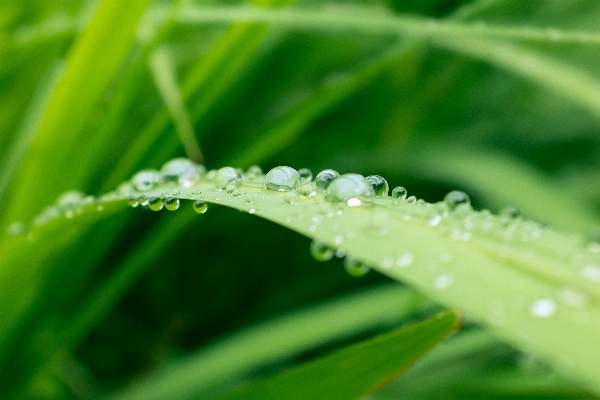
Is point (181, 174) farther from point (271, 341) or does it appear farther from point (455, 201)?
point (271, 341)

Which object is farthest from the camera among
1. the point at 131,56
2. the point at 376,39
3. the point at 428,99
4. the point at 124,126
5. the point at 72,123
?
the point at 428,99

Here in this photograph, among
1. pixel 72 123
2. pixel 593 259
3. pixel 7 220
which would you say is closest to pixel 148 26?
pixel 72 123

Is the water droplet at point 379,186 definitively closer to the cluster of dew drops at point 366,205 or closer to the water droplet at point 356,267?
the cluster of dew drops at point 366,205

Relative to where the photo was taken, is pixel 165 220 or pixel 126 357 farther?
pixel 126 357

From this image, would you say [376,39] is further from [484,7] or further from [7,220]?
[7,220]

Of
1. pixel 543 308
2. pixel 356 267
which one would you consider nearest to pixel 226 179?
pixel 356 267

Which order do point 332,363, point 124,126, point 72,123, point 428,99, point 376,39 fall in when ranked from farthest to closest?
point 428,99, point 376,39, point 124,126, point 72,123, point 332,363

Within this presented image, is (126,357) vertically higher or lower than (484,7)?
lower
